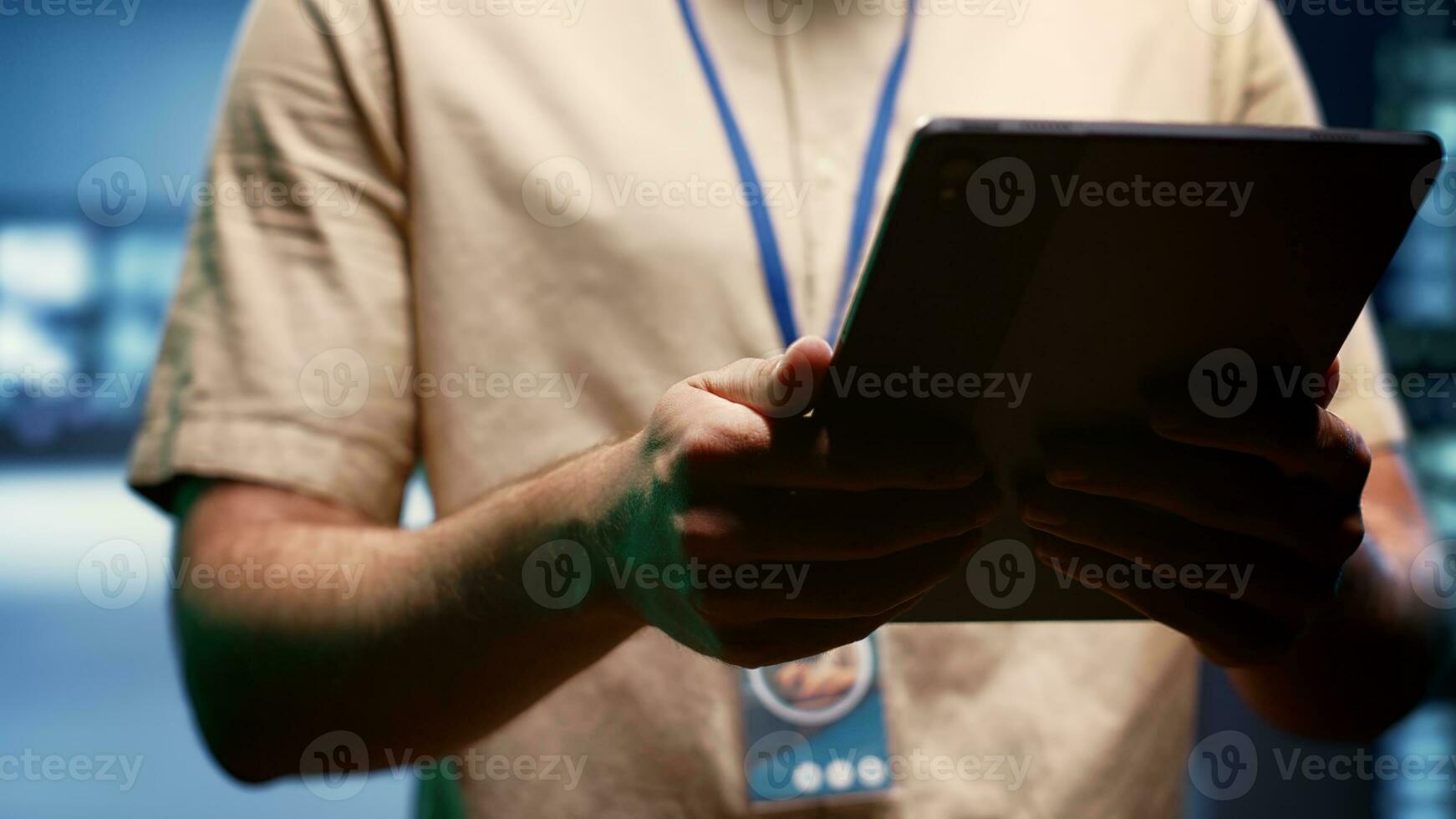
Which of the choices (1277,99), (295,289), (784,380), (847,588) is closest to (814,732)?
(847,588)

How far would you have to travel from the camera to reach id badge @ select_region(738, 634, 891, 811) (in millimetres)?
812

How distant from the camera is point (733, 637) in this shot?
1.84 feet

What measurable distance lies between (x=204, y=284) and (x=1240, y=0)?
38.7 inches

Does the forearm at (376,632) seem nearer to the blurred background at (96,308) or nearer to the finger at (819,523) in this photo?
the finger at (819,523)

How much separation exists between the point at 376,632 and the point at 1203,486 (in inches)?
21.7

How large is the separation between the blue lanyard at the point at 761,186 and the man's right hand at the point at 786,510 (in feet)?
0.96

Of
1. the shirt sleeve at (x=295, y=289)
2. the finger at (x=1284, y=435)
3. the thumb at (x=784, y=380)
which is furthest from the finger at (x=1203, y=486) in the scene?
the shirt sleeve at (x=295, y=289)

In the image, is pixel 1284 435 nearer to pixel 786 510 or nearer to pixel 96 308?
pixel 786 510

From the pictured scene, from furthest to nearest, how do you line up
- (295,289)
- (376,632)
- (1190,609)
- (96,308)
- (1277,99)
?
(96,308)
(1277,99)
(295,289)
(376,632)
(1190,609)

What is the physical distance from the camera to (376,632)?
75cm

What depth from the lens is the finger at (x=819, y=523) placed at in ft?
1.70

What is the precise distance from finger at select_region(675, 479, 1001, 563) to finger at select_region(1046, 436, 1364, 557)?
0.06 m

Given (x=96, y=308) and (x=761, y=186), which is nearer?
(x=761, y=186)

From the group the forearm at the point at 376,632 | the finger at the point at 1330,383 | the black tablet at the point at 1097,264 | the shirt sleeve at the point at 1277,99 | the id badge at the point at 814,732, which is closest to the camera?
the black tablet at the point at 1097,264
